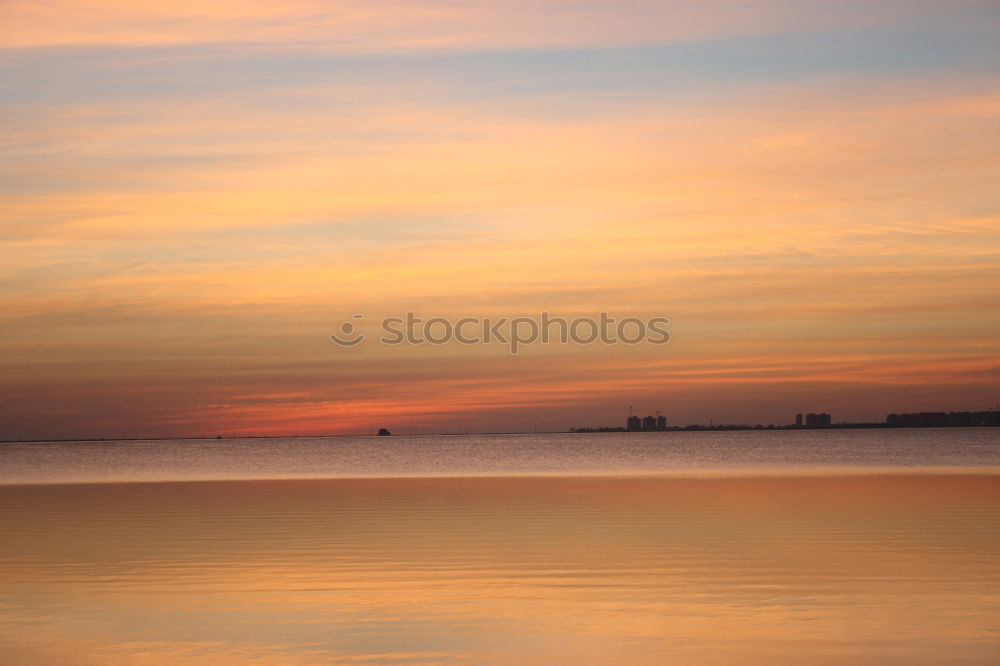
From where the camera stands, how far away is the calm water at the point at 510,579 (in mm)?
13867

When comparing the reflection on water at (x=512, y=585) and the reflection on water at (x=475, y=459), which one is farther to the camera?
the reflection on water at (x=475, y=459)

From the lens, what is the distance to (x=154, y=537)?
26.7m

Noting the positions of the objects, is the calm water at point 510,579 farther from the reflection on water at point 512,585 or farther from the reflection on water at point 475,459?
the reflection on water at point 475,459

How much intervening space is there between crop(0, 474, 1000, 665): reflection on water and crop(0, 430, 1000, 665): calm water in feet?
0.18

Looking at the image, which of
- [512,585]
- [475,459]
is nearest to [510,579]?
[512,585]

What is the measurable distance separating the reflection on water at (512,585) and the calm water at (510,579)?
0.06m

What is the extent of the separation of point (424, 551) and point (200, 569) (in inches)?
165

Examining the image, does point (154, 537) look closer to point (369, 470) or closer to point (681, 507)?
point (681, 507)

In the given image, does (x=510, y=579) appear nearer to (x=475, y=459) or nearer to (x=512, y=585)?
(x=512, y=585)

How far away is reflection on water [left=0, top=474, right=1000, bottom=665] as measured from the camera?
45.3 ft

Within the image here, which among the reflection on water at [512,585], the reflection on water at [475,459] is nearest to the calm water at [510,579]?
the reflection on water at [512,585]

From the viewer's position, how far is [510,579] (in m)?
19.0

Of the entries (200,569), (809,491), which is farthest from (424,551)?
(809,491)

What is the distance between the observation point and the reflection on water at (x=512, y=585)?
13.8m
